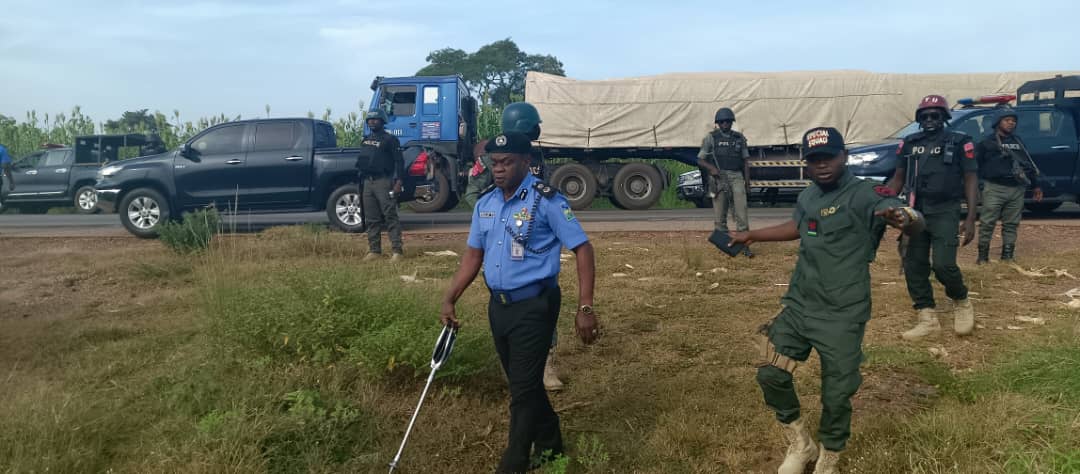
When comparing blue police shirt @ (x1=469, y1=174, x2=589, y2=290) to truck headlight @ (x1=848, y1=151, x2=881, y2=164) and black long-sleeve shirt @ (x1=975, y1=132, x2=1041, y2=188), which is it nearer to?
black long-sleeve shirt @ (x1=975, y1=132, x2=1041, y2=188)

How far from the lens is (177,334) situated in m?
5.67

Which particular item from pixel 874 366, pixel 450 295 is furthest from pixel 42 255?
pixel 874 366

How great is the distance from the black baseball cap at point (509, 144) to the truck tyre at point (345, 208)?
27.5ft

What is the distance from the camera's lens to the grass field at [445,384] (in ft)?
11.5

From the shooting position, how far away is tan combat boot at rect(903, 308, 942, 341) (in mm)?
5641

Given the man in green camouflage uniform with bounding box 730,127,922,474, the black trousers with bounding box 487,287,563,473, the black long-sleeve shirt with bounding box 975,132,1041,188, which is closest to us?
the man in green camouflage uniform with bounding box 730,127,922,474

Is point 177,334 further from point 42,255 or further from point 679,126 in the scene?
point 679,126

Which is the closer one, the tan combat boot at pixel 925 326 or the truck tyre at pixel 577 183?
the tan combat boot at pixel 925 326

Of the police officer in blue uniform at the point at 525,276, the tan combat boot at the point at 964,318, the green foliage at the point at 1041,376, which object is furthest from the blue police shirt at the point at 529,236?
the tan combat boot at the point at 964,318

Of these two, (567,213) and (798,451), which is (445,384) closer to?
(567,213)

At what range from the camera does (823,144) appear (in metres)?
3.33

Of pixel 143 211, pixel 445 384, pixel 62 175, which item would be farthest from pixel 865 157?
pixel 62 175

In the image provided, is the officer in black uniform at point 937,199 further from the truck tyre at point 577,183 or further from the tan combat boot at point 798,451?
the truck tyre at point 577,183

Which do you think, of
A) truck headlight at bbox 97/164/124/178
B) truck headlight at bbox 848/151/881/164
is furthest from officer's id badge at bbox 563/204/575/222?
truck headlight at bbox 97/164/124/178
